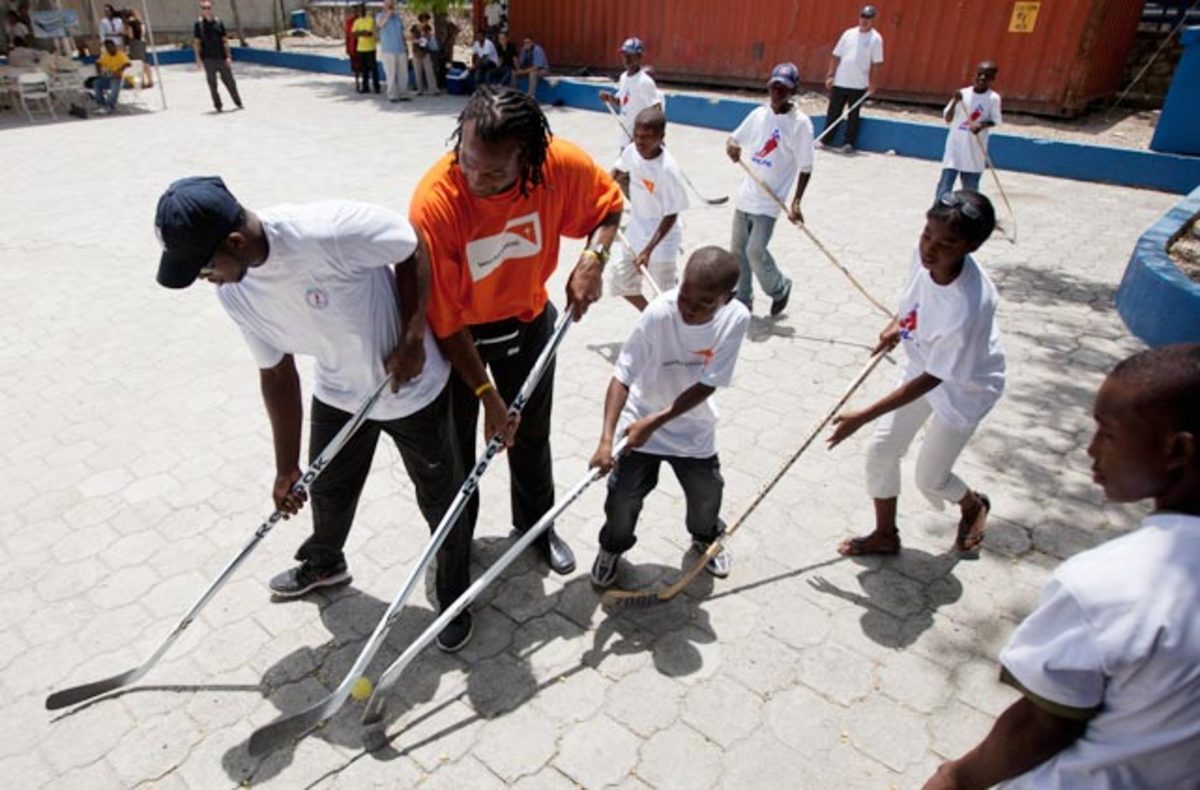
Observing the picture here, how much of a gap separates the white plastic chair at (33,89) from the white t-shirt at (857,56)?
14.8m

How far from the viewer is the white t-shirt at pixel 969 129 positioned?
7.83 meters

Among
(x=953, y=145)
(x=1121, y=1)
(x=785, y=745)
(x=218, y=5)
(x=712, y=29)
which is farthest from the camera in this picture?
(x=218, y=5)

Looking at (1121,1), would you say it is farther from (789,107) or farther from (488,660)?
(488,660)

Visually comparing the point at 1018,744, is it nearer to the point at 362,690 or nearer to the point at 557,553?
the point at 362,690

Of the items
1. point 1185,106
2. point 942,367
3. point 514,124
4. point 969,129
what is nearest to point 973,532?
point 942,367

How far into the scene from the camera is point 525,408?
10.5ft

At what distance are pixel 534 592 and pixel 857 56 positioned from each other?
1131cm

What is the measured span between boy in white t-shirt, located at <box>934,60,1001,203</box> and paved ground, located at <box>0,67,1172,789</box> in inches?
80.2

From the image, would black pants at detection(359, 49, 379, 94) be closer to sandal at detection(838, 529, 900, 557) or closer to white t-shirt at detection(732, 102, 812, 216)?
white t-shirt at detection(732, 102, 812, 216)

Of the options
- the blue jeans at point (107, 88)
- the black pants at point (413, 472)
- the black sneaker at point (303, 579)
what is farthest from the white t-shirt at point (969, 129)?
the blue jeans at point (107, 88)

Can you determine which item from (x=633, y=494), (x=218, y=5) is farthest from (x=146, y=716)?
(x=218, y=5)

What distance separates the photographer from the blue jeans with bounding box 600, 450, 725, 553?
316 centimetres

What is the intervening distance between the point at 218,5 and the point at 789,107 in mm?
Answer: 28223

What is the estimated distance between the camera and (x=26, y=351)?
5.59 m
